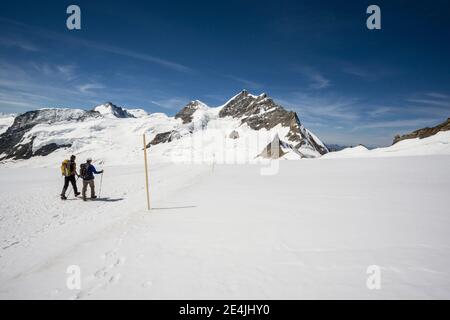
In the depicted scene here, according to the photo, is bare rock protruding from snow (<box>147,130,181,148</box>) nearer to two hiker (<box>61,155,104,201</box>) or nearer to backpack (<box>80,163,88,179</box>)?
two hiker (<box>61,155,104,201</box>)

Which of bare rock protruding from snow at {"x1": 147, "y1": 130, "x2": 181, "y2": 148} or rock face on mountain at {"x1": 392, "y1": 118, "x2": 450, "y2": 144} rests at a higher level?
bare rock protruding from snow at {"x1": 147, "y1": 130, "x2": 181, "y2": 148}

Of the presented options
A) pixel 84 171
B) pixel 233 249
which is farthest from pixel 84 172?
pixel 233 249

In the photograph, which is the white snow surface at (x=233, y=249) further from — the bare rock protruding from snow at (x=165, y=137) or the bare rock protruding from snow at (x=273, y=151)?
the bare rock protruding from snow at (x=165, y=137)

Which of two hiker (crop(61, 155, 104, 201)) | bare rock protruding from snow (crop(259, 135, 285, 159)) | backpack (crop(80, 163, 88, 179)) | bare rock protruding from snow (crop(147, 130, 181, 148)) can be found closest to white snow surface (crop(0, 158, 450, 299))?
two hiker (crop(61, 155, 104, 201))

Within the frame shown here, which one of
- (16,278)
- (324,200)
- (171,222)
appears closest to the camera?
(16,278)

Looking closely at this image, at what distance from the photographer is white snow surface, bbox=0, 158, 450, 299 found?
4.14 metres

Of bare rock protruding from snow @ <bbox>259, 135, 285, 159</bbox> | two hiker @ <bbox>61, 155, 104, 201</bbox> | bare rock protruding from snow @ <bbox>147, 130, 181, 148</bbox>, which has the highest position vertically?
bare rock protruding from snow @ <bbox>147, 130, 181, 148</bbox>

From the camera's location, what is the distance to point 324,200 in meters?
10.9

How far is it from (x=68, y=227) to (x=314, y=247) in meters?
8.41

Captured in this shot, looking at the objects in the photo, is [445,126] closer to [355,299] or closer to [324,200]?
[324,200]

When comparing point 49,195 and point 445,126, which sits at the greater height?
point 445,126

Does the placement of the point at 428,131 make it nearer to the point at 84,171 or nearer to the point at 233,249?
the point at 233,249

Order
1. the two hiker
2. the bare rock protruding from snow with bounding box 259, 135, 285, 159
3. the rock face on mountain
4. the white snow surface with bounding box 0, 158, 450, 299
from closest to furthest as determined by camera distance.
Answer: the white snow surface with bounding box 0, 158, 450, 299 < the two hiker < the rock face on mountain < the bare rock protruding from snow with bounding box 259, 135, 285, 159
